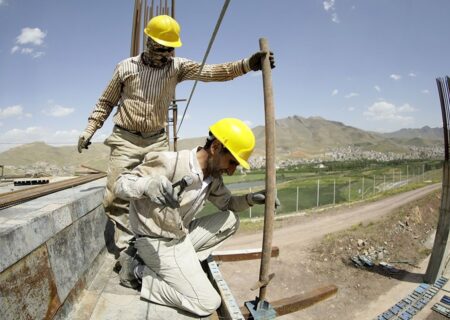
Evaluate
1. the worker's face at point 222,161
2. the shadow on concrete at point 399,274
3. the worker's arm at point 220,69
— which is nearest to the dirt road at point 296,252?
the shadow on concrete at point 399,274

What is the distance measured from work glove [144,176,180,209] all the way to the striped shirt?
1.25 m

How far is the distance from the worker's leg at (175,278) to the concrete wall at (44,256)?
55 cm

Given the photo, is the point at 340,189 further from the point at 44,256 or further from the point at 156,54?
the point at 44,256

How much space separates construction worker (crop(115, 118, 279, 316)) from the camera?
2.71 metres

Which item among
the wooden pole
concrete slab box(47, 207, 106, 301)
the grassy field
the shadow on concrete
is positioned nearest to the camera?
concrete slab box(47, 207, 106, 301)

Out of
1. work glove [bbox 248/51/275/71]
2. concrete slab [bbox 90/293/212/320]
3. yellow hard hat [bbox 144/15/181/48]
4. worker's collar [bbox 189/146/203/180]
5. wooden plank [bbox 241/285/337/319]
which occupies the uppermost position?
yellow hard hat [bbox 144/15/181/48]

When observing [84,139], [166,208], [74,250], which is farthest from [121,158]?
[74,250]

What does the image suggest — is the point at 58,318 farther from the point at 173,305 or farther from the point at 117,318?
the point at 173,305

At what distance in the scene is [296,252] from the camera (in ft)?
39.8

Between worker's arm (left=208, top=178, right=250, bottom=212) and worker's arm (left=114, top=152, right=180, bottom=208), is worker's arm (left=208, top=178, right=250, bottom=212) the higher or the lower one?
the lower one

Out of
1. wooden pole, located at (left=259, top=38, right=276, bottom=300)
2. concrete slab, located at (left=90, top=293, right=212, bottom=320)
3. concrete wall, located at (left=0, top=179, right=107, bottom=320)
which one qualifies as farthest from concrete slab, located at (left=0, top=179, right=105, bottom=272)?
wooden pole, located at (left=259, top=38, right=276, bottom=300)

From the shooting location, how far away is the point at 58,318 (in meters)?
2.16

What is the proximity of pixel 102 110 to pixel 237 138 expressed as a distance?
1827 millimetres

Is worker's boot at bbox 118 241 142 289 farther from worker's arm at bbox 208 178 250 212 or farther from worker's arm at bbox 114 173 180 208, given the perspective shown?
worker's arm at bbox 208 178 250 212
